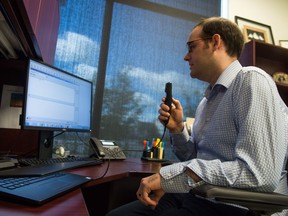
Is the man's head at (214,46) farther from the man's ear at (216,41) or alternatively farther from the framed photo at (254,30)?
the framed photo at (254,30)

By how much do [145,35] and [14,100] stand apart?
1.38 metres

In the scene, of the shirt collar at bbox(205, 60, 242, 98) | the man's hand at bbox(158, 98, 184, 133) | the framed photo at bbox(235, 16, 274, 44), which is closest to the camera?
the shirt collar at bbox(205, 60, 242, 98)

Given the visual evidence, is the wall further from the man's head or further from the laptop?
the laptop

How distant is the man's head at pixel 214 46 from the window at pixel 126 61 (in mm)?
1120

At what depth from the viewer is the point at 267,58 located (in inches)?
103

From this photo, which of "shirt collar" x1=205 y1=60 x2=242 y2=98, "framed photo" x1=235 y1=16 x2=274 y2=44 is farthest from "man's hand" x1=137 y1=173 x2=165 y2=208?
"framed photo" x1=235 y1=16 x2=274 y2=44

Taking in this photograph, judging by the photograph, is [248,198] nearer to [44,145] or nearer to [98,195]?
[44,145]

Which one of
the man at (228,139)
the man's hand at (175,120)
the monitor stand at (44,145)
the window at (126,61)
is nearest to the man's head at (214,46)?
the man at (228,139)

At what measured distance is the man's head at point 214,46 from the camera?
3.68 ft

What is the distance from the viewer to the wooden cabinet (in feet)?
7.47

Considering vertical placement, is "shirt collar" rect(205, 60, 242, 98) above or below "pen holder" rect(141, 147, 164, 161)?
above

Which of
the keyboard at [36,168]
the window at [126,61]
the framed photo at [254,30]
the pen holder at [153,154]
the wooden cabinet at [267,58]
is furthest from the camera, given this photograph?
the framed photo at [254,30]

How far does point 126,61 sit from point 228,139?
60.8 inches

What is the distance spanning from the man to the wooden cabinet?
4.10ft
